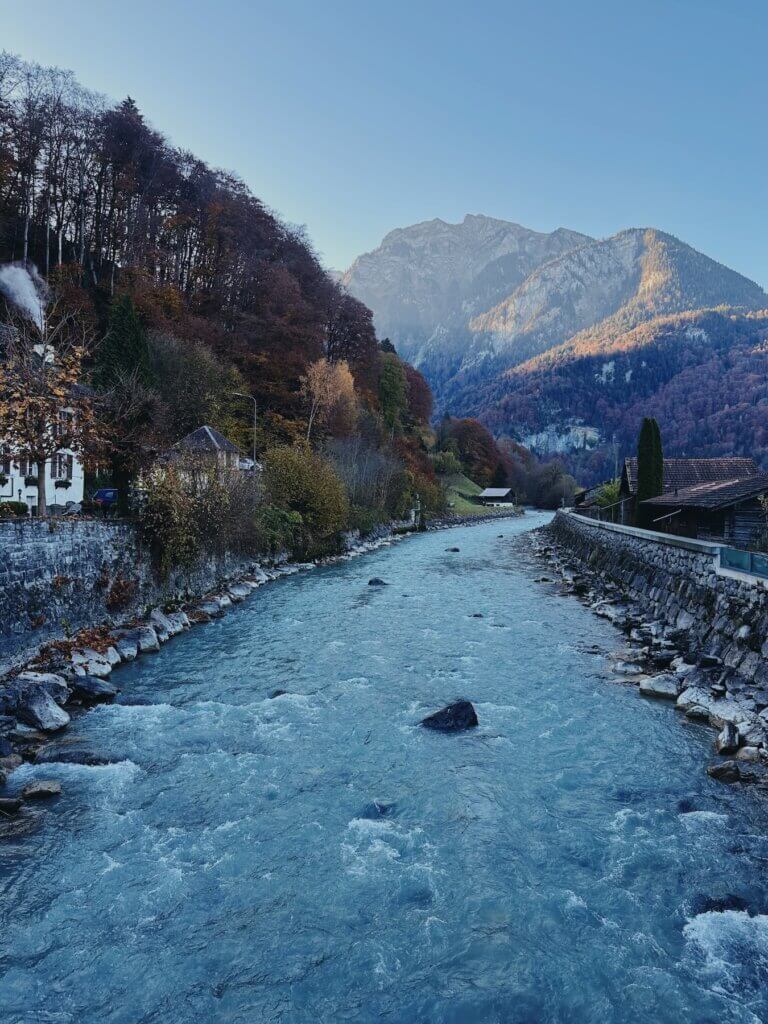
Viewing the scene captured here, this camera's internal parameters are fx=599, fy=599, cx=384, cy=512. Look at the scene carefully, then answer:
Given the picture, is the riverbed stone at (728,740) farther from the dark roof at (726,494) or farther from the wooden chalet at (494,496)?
the wooden chalet at (494,496)

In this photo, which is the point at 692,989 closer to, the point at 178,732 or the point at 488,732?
the point at 488,732

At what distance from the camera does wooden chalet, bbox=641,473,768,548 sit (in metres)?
23.6

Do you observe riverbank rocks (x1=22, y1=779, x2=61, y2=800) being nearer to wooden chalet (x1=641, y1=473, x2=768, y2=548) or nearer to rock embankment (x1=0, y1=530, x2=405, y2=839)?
rock embankment (x1=0, y1=530, x2=405, y2=839)

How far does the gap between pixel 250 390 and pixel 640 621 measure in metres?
34.7

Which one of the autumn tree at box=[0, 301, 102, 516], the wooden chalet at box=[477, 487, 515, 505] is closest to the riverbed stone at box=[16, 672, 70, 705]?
the autumn tree at box=[0, 301, 102, 516]

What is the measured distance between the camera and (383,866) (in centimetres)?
763

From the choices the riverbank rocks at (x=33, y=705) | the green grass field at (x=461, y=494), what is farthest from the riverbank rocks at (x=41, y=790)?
the green grass field at (x=461, y=494)

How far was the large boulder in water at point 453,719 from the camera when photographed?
11719 mm

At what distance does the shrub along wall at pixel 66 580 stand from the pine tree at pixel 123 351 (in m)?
15.5

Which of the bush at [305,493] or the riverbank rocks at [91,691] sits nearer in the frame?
the riverbank rocks at [91,691]

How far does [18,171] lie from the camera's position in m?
40.6

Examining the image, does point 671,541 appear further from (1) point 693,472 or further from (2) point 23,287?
(2) point 23,287

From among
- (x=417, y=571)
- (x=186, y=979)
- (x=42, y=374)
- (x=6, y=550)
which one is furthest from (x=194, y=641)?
(x=417, y=571)

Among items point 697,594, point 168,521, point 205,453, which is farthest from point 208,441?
point 697,594
